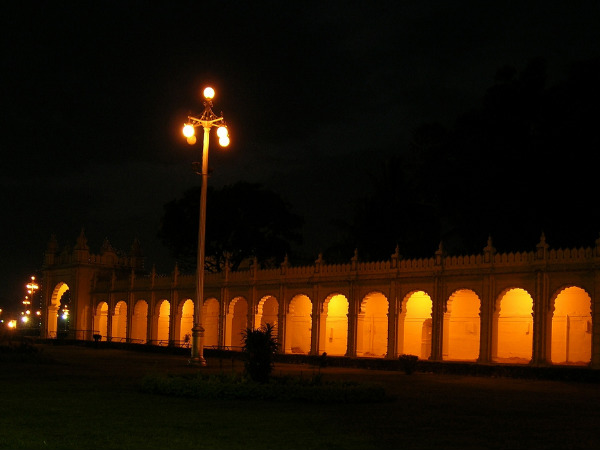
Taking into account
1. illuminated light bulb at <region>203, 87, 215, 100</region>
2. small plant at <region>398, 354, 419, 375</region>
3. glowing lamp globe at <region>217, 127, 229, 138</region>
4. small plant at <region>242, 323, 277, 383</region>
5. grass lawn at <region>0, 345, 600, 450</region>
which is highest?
illuminated light bulb at <region>203, 87, 215, 100</region>

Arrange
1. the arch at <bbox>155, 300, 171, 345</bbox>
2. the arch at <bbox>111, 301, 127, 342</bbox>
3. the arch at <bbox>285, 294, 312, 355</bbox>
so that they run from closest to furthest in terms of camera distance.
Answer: the arch at <bbox>285, 294, 312, 355</bbox>
the arch at <bbox>155, 300, 171, 345</bbox>
the arch at <bbox>111, 301, 127, 342</bbox>

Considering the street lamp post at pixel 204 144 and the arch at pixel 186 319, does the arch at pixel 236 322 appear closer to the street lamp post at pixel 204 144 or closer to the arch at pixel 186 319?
the arch at pixel 186 319

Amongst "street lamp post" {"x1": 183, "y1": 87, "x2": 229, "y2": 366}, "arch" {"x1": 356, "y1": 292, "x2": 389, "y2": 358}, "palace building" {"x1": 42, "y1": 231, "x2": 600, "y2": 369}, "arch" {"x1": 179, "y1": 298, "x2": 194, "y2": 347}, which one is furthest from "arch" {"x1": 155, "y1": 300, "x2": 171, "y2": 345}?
"street lamp post" {"x1": 183, "y1": 87, "x2": 229, "y2": 366}

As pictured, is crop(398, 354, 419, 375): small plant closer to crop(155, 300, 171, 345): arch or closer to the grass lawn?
the grass lawn

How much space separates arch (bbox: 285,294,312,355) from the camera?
41000mm

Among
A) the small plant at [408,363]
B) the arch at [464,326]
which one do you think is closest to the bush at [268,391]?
the small plant at [408,363]

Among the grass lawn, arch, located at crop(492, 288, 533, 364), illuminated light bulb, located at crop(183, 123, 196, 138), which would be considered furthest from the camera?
arch, located at crop(492, 288, 533, 364)

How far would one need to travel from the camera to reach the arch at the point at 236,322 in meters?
43.1

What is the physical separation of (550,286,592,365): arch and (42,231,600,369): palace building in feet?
0.13

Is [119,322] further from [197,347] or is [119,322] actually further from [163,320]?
[197,347]

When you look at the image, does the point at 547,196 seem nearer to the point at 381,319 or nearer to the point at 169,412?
the point at 381,319

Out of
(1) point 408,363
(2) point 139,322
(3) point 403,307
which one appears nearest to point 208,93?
(1) point 408,363

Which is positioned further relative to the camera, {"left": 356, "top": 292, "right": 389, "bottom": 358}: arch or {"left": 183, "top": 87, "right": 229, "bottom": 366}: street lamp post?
{"left": 356, "top": 292, "right": 389, "bottom": 358}: arch

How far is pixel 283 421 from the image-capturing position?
1278 centimetres
